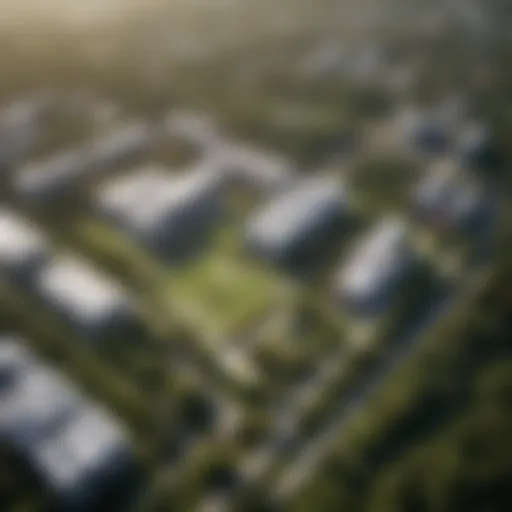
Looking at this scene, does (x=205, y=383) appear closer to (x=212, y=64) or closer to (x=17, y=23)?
(x=212, y=64)

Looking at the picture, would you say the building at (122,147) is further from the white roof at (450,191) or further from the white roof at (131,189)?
the white roof at (450,191)

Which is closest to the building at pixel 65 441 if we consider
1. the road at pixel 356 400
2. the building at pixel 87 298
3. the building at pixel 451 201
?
the building at pixel 87 298

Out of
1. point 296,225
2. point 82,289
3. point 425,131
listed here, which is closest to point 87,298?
point 82,289

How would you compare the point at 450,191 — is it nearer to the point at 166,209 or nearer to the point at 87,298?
the point at 166,209

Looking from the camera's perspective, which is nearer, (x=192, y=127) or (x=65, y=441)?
(x=65, y=441)

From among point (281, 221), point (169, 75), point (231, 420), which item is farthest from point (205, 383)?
point (169, 75)
